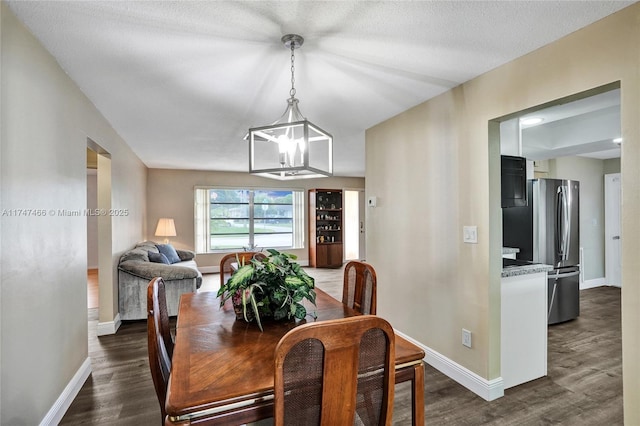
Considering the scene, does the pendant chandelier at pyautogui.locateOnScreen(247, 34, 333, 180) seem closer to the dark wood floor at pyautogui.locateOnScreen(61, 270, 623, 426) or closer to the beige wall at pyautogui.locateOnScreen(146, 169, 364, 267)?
the dark wood floor at pyautogui.locateOnScreen(61, 270, 623, 426)

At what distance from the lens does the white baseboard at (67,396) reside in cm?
202

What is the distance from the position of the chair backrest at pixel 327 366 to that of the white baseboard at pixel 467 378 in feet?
5.73

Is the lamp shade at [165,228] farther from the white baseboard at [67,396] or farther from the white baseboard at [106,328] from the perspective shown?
the white baseboard at [67,396]

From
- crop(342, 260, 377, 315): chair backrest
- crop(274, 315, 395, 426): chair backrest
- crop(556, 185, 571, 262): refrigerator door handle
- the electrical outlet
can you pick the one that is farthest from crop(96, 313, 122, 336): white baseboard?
crop(556, 185, 571, 262): refrigerator door handle

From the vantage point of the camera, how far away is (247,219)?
803 cm

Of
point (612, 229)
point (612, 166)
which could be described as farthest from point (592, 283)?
point (612, 166)

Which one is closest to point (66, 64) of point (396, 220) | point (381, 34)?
point (381, 34)

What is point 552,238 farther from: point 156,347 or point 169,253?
point 169,253

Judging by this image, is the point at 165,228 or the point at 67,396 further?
the point at 165,228

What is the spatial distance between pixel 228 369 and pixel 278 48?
5.75ft

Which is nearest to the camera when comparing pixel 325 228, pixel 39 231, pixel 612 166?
pixel 39 231

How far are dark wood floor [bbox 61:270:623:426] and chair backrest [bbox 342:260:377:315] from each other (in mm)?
763

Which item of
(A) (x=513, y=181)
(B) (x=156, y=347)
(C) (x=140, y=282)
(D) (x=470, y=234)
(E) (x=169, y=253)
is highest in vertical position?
(A) (x=513, y=181)

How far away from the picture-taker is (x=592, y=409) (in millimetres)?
2234
